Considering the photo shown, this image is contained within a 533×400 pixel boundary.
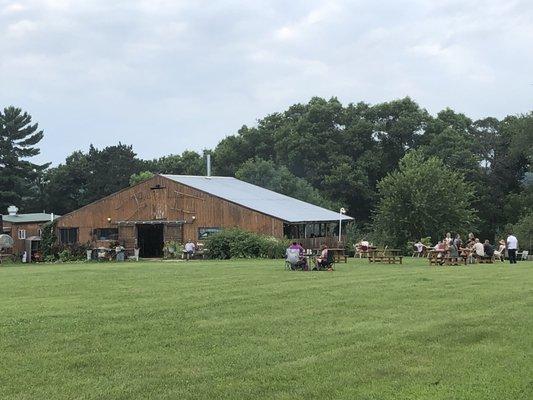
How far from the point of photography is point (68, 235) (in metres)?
41.8

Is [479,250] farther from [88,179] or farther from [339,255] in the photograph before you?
[88,179]

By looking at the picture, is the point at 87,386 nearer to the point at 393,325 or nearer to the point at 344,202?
the point at 393,325

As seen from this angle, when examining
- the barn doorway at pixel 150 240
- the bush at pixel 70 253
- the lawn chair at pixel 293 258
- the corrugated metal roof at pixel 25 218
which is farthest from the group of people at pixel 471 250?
the corrugated metal roof at pixel 25 218

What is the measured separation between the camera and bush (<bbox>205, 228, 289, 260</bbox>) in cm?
3294

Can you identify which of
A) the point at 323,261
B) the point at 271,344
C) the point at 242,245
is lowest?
the point at 271,344

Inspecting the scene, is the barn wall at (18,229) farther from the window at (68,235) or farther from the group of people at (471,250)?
the group of people at (471,250)

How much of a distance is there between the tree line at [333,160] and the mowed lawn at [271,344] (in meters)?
37.0

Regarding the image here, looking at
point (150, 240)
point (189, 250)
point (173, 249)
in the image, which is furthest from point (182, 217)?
point (150, 240)

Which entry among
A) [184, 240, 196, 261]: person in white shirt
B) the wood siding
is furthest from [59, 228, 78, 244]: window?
[184, 240, 196, 261]: person in white shirt

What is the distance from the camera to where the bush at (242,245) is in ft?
108

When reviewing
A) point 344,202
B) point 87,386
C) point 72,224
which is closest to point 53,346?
point 87,386

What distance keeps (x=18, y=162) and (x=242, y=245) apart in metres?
40.2

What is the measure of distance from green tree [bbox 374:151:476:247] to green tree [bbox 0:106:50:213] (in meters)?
37.0

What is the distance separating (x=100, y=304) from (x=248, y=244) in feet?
71.2
